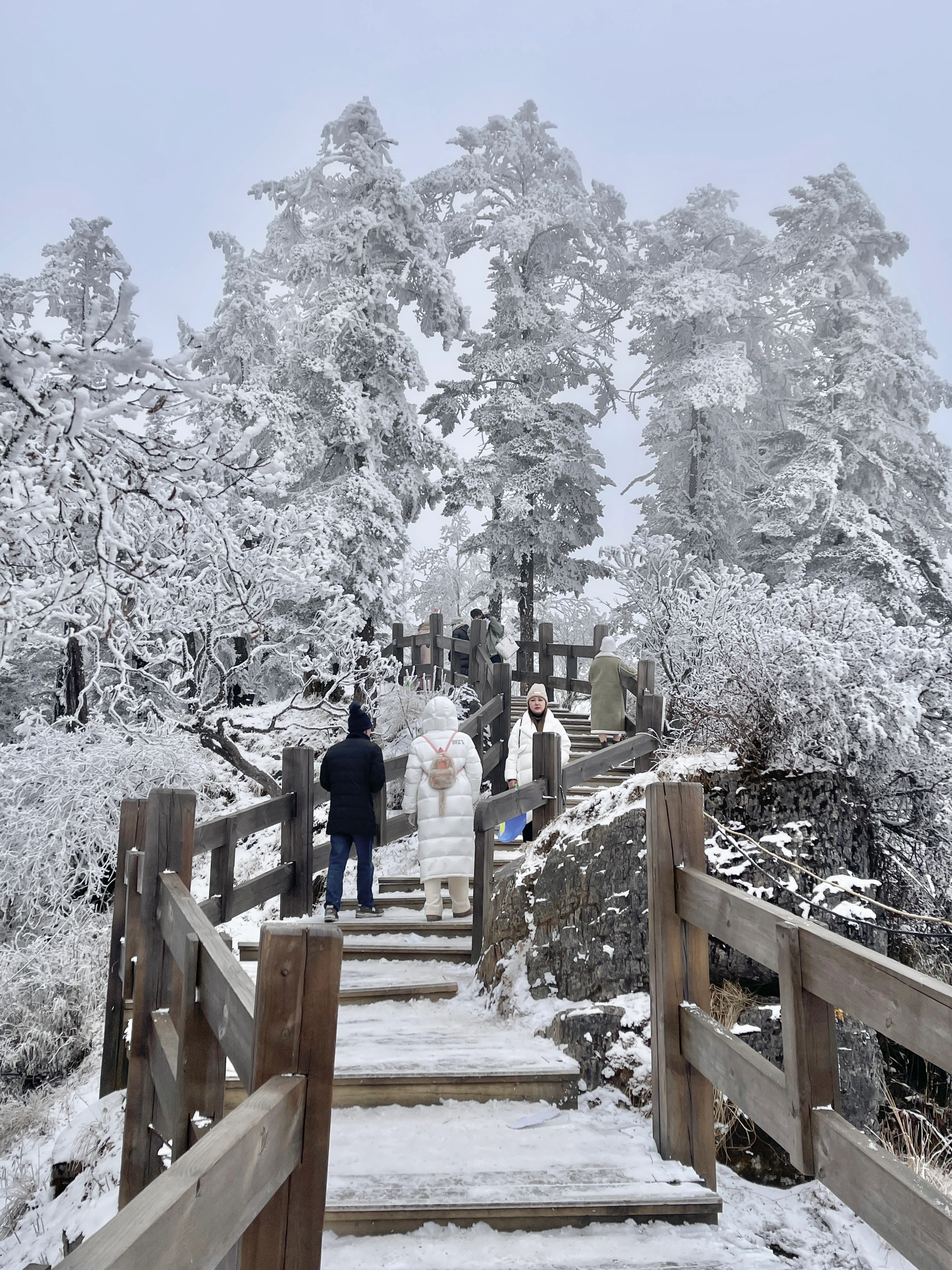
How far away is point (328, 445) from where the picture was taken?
15953 mm

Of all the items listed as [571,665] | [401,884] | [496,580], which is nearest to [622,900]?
[401,884]

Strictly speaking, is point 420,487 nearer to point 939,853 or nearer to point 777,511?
point 777,511

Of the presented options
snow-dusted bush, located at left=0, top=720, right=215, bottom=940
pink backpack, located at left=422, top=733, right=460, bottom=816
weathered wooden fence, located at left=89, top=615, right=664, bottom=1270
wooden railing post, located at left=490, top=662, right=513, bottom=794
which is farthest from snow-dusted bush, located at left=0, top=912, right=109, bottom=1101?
wooden railing post, located at left=490, top=662, right=513, bottom=794

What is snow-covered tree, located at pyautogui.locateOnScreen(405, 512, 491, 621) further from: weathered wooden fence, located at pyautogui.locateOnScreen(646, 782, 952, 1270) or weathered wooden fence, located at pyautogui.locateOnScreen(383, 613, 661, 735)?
weathered wooden fence, located at pyautogui.locateOnScreen(646, 782, 952, 1270)

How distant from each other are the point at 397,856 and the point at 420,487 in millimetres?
8477

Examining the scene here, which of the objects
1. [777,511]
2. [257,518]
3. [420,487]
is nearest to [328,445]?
[420,487]

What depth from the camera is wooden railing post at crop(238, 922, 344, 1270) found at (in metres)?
1.64

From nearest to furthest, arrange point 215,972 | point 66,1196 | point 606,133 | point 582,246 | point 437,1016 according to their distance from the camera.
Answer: point 215,972 < point 66,1196 < point 437,1016 < point 582,246 < point 606,133

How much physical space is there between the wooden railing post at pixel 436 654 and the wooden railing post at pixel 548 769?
9418mm

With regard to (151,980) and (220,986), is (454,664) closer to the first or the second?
(151,980)

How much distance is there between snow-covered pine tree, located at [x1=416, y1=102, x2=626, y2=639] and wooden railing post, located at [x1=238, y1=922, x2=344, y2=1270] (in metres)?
16.6

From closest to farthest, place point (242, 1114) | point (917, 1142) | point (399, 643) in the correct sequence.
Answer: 1. point (242, 1114)
2. point (917, 1142)
3. point (399, 643)

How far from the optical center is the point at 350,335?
51.9ft

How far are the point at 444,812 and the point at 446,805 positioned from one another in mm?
54
